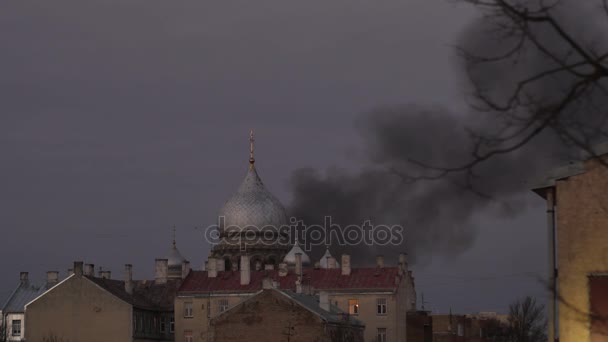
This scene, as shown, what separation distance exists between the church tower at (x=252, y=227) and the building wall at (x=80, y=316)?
19.7 meters

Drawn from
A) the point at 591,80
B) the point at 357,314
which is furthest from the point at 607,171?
the point at 357,314

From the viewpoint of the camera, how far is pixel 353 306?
300ft

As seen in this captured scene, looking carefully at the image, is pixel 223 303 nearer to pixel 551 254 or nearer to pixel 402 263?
pixel 402 263

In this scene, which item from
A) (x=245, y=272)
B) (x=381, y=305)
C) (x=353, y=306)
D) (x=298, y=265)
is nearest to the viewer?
(x=381, y=305)

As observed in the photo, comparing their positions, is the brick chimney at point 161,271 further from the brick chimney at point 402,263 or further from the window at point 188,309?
the brick chimney at point 402,263

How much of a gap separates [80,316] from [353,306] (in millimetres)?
19269

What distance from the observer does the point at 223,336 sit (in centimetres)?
7831

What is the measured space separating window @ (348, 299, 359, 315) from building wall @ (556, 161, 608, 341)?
64.4 metres

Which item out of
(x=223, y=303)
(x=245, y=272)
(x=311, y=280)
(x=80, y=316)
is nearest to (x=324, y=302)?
(x=311, y=280)

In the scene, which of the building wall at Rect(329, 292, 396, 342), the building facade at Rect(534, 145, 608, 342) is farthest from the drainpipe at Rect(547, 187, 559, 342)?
the building wall at Rect(329, 292, 396, 342)

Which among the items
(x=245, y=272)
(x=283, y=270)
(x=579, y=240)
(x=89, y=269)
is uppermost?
(x=89, y=269)

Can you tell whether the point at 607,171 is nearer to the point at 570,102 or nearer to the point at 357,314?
the point at 570,102

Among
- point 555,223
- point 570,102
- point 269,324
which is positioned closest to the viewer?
point 570,102

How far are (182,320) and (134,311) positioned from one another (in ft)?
17.1
